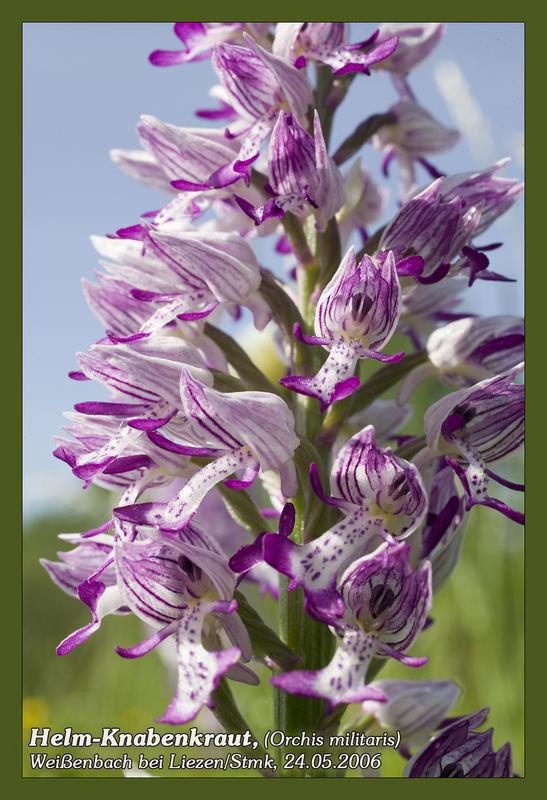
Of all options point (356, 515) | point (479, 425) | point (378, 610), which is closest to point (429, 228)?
point (479, 425)

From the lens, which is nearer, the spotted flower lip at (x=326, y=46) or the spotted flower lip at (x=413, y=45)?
the spotted flower lip at (x=326, y=46)

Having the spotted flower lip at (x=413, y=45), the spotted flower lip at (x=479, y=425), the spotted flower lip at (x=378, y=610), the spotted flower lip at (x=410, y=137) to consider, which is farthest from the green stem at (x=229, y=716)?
the spotted flower lip at (x=413, y=45)

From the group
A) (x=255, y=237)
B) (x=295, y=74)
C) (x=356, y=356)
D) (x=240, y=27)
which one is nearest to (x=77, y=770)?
(x=356, y=356)

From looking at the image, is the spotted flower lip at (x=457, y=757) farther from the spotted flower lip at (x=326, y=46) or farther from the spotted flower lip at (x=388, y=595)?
the spotted flower lip at (x=326, y=46)

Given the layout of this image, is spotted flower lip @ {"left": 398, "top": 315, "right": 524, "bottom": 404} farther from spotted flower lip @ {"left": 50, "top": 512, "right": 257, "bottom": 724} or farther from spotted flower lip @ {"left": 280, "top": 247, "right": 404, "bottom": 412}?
spotted flower lip @ {"left": 50, "top": 512, "right": 257, "bottom": 724}

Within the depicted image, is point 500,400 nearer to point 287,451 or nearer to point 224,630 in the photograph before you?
point 287,451

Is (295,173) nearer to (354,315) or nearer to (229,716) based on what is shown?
(354,315)

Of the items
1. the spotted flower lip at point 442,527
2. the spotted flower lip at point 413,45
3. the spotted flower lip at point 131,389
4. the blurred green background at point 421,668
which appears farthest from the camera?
the blurred green background at point 421,668
